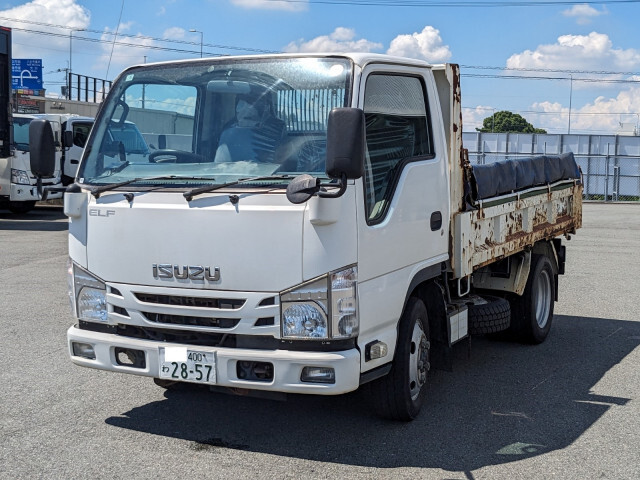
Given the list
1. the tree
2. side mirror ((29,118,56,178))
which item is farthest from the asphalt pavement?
the tree

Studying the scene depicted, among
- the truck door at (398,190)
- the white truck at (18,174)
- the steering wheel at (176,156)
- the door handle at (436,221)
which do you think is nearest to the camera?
the truck door at (398,190)

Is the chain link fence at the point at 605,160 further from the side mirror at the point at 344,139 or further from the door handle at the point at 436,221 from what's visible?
the side mirror at the point at 344,139

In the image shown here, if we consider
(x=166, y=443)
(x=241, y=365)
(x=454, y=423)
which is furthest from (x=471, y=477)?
(x=166, y=443)

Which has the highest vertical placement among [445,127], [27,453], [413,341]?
[445,127]

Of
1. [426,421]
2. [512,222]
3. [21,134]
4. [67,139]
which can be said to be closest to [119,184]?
[67,139]

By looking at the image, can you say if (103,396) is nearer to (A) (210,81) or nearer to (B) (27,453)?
(B) (27,453)

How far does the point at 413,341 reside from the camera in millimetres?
5543

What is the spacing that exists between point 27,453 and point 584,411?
143 inches

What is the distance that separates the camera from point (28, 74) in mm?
62219

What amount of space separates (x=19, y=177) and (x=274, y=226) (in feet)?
53.2

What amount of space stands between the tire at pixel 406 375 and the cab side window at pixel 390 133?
0.79 metres

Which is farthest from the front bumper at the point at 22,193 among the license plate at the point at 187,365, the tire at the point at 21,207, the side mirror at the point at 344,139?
the side mirror at the point at 344,139

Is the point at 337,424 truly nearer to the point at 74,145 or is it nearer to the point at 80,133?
the point at 80,133

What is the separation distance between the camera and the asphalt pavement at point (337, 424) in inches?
190
